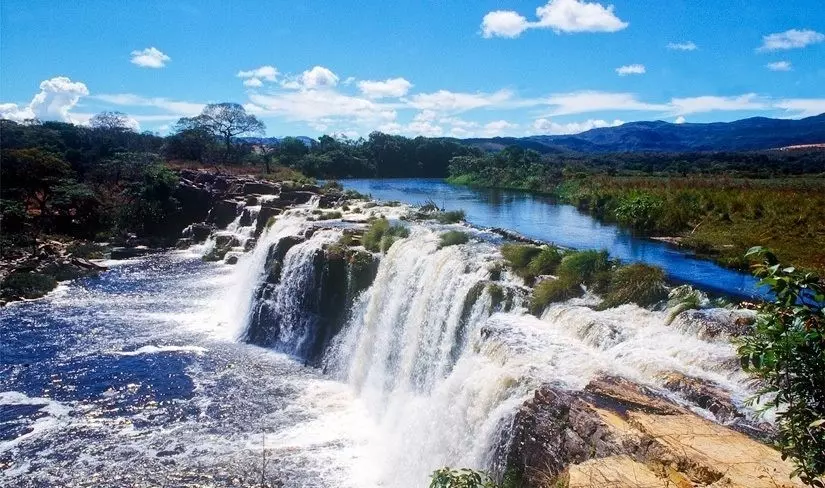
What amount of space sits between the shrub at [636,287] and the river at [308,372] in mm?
435

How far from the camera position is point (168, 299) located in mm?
23562

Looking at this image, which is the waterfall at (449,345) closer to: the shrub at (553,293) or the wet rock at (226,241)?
the shrub at (553,293)

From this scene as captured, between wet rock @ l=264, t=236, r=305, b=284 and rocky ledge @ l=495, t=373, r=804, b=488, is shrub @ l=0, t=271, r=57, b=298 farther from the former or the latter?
rocky ledge @ l=495, t=373, r=804, b=488

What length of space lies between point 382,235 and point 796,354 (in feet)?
54.4

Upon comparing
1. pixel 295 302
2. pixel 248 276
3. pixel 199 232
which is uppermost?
pixel 199 232

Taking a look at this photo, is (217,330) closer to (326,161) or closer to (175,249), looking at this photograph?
(175,249)

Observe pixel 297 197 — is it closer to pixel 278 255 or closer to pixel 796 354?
pixel 278 255

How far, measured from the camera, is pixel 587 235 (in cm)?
2517

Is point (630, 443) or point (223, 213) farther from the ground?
point (223, 213)

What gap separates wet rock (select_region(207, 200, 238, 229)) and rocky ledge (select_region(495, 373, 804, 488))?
96.8 feet

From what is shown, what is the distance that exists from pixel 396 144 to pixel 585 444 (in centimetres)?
8189

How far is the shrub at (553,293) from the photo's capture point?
12.2m

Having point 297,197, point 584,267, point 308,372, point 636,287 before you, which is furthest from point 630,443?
point 297,197

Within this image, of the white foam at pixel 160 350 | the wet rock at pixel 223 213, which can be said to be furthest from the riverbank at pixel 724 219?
the wet rock at pixel 223 213
